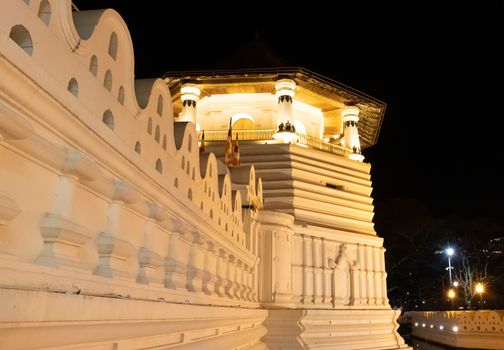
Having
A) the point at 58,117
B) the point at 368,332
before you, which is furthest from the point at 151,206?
the point at 368,332

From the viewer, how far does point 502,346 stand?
29797 mm

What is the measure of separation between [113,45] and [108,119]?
779 millimetres

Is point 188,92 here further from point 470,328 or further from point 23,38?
point 23,38

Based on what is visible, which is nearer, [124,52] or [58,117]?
[58,117]

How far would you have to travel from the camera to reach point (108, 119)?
4422mm

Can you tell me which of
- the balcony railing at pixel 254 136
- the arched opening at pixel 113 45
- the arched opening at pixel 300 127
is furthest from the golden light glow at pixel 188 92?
the arched opening at pixel 113 45

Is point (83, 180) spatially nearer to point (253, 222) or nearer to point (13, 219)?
point (13, 219)

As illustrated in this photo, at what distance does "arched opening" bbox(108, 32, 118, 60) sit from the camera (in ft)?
15.5

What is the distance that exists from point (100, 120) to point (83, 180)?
0.52 m

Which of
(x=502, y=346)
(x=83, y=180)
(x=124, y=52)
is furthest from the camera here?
(x=502, y=346)

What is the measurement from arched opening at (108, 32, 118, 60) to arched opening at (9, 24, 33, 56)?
1.52 m

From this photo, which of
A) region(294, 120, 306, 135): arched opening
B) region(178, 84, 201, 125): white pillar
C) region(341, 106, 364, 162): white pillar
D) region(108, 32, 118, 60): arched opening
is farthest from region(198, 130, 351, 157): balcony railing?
region(108, 32, 118, 60): arched opening

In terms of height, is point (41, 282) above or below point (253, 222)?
below

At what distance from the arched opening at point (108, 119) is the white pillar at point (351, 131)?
2389 cm
